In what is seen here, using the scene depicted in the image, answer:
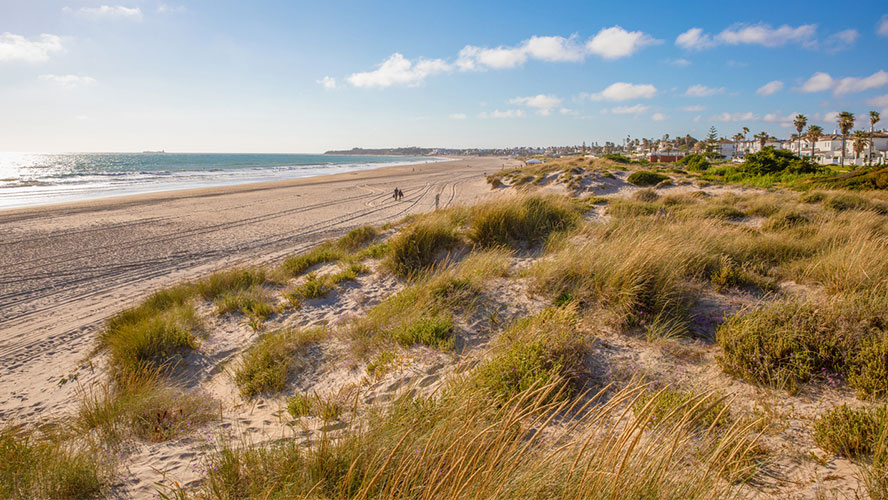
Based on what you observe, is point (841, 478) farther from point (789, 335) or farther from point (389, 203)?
point (389, 203)

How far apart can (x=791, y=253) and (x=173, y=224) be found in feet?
66.0

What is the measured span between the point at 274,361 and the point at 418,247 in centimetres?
371

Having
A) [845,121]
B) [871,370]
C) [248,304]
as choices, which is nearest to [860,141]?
[845,121]

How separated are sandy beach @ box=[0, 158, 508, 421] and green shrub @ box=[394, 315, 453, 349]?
3.94 metres

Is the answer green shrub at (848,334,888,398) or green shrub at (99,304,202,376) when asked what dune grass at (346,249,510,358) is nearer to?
green shrub at (99,304,202,376)

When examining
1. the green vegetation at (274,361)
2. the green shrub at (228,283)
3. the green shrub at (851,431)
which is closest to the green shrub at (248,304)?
the green shrub at (228,283)

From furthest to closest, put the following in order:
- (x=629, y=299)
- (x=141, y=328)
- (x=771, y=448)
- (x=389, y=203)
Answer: (x=389, y=203), (x=141, y=328), (x=629, y=299), (x=771, y=448)

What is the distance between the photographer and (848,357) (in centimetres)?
334

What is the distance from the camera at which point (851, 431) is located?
2.55m

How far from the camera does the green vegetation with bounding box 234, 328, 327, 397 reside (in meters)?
4.21

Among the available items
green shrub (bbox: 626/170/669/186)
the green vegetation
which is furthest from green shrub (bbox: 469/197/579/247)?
green shrub (bbox: 626/170/669/186)

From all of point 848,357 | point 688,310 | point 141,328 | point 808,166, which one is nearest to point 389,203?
point 141,328

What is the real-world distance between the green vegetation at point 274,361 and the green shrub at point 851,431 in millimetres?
4593

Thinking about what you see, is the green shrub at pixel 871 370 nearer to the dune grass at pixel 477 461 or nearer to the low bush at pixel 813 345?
the low bush at pixel 813 345
